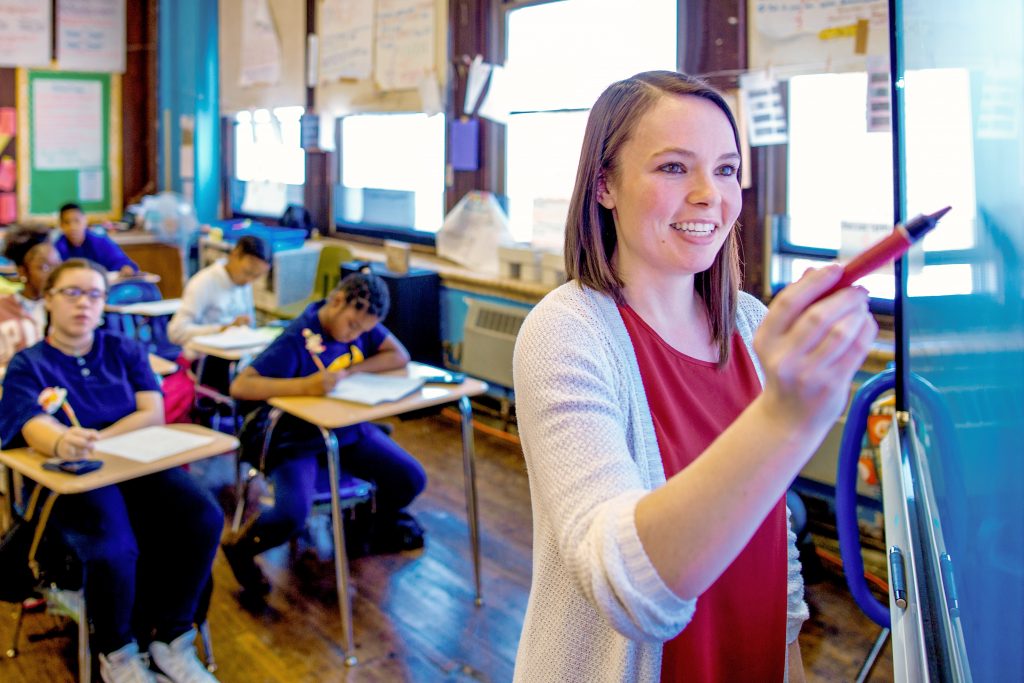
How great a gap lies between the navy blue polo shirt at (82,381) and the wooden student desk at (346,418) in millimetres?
434

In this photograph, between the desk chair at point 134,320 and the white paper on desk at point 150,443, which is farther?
the desk chair at point 134,320

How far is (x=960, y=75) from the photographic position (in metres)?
0.61

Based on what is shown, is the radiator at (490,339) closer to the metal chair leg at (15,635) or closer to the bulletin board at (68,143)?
the metal chair leg at (15,635)

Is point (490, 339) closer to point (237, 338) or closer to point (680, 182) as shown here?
point (237, 338)

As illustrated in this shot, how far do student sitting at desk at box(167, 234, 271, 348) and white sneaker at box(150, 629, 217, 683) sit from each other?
6.20 feet

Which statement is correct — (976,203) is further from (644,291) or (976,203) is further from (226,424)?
(226,424)

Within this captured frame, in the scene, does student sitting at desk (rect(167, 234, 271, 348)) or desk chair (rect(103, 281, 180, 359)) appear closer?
student sitting at desk (rect(167, 234, 271, 348))

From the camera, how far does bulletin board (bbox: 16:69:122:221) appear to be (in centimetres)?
741

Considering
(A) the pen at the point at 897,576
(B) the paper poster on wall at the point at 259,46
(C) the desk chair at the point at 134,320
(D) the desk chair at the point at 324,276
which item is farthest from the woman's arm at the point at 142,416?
(B) the paper poster on wall at the point at 259,46

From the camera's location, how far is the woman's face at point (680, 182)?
3.14 ft

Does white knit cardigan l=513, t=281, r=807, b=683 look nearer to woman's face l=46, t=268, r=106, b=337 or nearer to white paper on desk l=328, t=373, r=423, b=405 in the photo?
white paper on desk l=328, t=373, r=423, b=405

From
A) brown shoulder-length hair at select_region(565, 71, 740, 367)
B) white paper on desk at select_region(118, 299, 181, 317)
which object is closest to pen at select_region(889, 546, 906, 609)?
brown shoulder-length hair at select_region(565, 71, 740, 367)

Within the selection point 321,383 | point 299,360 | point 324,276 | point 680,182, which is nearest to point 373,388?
point 321,383

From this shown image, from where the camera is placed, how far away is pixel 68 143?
7633 mm
